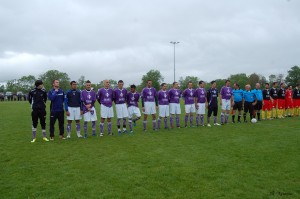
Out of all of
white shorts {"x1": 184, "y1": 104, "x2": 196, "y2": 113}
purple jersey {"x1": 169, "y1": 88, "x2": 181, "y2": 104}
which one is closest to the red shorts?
white shorts {"x1": 184, "y1": 104, "x2": 196, "y2": 113}

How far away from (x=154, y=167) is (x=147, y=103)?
656 cm

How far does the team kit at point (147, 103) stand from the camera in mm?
11148

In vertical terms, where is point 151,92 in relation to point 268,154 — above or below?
above

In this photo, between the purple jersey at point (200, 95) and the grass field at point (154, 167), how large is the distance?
3.87m

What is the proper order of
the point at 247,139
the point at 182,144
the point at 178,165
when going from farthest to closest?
1. the point at 247,139
2. the point at 182,144
3. the point at 178,165

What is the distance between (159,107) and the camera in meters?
13.6

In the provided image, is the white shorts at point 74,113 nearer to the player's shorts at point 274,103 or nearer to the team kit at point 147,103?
the team kit at point 147,103

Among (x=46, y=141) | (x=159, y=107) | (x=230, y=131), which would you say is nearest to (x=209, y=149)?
(x=230, y=131)

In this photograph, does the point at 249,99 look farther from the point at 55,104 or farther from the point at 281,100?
the point at 55,104

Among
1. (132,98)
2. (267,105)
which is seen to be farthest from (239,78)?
(132,98)

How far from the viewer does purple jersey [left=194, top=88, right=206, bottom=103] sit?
14.4m

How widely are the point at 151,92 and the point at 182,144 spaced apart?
14.0 feet

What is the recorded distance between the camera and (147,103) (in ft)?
43.5

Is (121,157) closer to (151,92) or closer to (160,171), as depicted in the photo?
(160,171)
